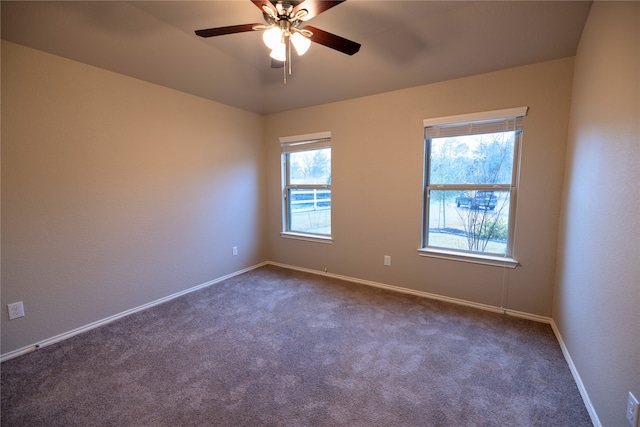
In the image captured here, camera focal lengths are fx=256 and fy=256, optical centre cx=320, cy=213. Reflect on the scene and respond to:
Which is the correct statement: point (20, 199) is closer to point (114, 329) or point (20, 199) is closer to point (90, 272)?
point (90, 272)

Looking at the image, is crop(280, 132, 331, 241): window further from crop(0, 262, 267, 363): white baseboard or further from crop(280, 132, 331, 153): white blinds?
crop(0, 262, 267, 363): white baseboard

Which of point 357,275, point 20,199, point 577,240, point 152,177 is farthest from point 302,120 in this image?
point 577,240

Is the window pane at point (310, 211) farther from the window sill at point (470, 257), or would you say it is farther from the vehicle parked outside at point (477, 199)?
the vehicle parked outside at point (477, 199)

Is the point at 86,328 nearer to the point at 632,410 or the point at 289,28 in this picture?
the point at 289,28

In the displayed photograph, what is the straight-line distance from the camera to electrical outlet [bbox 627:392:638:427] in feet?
3.41

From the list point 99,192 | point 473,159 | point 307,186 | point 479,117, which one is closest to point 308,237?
point 307,186

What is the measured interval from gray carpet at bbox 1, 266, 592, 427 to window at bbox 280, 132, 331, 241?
142 cm

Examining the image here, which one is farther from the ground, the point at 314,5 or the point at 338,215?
the point at 314,5

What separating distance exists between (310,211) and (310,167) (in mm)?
655

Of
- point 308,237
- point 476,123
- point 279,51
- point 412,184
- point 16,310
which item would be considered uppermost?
point 279,51

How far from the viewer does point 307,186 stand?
3781 mm

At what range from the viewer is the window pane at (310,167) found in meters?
3.61

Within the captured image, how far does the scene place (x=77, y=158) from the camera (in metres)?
2.21

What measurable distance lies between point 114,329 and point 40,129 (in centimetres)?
178
